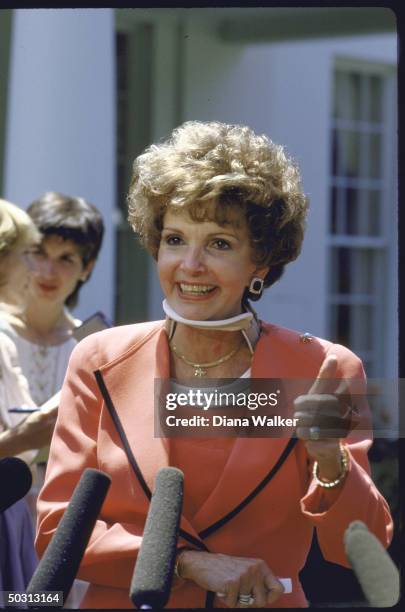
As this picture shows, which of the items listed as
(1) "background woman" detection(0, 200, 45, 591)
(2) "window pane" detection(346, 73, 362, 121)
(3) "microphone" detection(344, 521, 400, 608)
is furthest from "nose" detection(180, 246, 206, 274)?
(2) "window pane" detection(346, 73, 362, 121)

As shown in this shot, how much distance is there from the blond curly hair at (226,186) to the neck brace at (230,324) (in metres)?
0.12

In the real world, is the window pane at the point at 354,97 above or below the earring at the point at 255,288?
above

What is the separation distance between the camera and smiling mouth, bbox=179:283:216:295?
7.84 ft

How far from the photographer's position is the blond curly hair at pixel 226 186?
2.39m

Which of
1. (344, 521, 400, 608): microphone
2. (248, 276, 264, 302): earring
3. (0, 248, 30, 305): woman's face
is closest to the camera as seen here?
(344, 521, 400, 608): microphone

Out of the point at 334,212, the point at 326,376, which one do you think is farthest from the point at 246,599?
the point at 334,212

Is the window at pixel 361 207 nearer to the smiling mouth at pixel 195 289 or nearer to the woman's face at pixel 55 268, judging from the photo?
the woman's face at pixel 55 268

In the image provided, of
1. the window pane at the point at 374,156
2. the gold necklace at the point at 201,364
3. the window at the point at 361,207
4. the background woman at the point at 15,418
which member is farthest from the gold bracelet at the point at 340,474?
the window pane at the point at 374,156

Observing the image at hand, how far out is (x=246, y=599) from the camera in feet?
7.11

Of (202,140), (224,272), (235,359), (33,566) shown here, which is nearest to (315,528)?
(235,359)

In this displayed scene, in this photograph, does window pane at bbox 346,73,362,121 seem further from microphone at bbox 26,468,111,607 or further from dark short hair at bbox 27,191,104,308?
microphone at bbox 26,468,111,607

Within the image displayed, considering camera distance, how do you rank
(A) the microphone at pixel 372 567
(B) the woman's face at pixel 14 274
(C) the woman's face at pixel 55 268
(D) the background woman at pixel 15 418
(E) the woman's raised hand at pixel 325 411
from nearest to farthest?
(A) the microphone at pixel 372 567, (E) the woman's raised hand at pixel 325 411, (D) the background woman at pixel 15 418, (B) the woman's face at pixel 14 274, (C) the woman's face at pixel 55 268

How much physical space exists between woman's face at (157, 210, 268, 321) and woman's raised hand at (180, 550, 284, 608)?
0.48 m

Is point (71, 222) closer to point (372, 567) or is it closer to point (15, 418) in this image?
point (15, 418)
